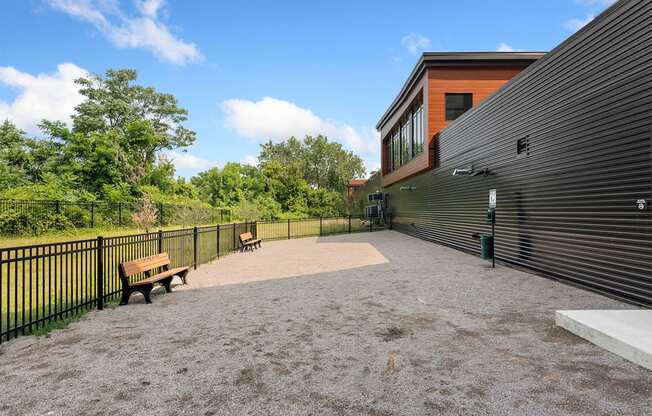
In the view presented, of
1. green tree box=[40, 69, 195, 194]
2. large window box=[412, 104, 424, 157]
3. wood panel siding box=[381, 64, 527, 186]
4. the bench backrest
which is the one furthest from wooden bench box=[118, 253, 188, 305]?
green tree box=[40, 69, 195, 194]

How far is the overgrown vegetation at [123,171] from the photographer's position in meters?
28.6

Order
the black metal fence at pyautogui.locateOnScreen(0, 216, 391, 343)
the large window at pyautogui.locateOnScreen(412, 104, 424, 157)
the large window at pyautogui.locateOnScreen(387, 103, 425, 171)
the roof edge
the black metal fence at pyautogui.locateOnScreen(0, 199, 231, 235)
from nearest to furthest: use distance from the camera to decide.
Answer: the black metal fence at pyautogui.locateOnScreen(0, 216, 391, 343) < the roof edge < the black metal fence at pyautogui.locateOnScreen(0, 199, 231, 235) < the large window at pyautogui.locateOnScreen(412, 104, 424, 157) < the large window at pyautogui.locateOnScreen(387, 103, 425, 171)

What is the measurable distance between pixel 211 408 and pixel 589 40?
9458mm

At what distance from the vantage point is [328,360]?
14.2 ft

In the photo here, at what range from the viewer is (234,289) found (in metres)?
8.48

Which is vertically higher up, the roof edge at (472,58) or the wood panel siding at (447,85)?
the roof edge at (472,58)

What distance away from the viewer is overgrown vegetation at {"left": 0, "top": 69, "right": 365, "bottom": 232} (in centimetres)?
2864

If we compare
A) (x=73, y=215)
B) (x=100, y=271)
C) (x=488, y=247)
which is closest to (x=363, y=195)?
(x=73, y=215)

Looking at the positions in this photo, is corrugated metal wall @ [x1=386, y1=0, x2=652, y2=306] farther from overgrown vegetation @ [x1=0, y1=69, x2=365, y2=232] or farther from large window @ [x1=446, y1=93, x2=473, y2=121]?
overgrown vegetation @ [x1=0, y1=69, x2=365, y2=232]

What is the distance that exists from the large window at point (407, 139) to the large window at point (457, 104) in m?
1.58

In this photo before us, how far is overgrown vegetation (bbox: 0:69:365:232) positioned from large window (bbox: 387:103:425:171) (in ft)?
51.6

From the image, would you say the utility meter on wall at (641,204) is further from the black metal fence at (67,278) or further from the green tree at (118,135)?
the green tree at (118,135)

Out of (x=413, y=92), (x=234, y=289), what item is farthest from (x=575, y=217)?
(x=413, y=92)

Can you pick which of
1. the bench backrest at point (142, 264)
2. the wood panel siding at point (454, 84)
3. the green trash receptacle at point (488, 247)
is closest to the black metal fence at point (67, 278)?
the bench backrest at point (142, 264)
